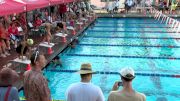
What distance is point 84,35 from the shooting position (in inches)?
686

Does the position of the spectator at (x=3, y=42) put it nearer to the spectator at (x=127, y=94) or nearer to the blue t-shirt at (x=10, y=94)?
the blue t-shirt at (x=10, y=94)

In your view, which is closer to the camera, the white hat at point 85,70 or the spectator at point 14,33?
the white hat at point 85,70

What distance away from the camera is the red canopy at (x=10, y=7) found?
755 centimetres

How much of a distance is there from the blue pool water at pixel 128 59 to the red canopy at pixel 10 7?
2237mm

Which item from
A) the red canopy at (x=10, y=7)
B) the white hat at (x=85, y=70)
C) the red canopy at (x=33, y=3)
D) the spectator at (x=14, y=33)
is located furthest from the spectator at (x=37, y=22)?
the white hat at (x=85, y=70)

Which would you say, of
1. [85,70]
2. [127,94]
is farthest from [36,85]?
[127,94]

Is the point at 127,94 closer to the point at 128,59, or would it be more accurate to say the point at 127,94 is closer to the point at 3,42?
the point at 3,42

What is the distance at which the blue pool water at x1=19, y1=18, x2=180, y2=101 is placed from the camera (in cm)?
847

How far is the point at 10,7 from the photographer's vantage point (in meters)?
8.04

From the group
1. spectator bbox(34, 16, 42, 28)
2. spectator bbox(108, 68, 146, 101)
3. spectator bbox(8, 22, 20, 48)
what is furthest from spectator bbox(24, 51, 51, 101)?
spectator bbox(34, 16, 42, 28)

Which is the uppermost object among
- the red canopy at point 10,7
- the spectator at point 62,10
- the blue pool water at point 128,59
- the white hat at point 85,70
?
the red canopy at point 10,7

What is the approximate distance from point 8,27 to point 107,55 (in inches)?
154

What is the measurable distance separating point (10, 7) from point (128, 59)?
5204mm

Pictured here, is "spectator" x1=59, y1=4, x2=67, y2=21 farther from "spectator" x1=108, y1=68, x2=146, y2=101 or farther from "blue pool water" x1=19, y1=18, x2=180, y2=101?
"spectator" x1=108, y1=68, x2=146, y2=101
